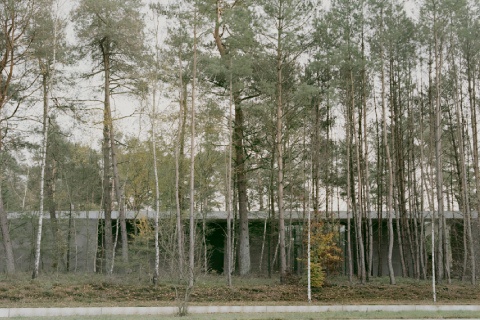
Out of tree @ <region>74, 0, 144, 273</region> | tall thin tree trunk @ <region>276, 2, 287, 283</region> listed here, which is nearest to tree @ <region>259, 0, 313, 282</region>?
tall thin tree trunk @ <region>276, 2, 287, 283</region>

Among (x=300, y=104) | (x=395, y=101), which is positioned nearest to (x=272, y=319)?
(x=300, y=104)

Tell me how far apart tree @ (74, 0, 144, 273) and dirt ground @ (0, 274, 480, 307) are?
3426 millimetres

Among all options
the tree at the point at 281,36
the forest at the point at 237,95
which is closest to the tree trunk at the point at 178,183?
the forest at the point at 237,95

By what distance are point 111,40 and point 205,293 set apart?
1173 centimetres

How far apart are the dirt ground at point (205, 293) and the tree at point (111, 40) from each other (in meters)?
3.43

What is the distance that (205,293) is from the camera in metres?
18.2

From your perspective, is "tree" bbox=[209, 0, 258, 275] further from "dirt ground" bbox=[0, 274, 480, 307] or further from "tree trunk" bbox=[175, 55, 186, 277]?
"dirt ground" bbox=[0, 274, 480, 307]

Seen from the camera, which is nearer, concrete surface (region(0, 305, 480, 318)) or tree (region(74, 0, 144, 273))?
concrete surface (region(0, 305, 480, 318))

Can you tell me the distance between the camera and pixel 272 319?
12.0 meters

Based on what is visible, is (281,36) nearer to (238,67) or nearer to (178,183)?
(238,67)

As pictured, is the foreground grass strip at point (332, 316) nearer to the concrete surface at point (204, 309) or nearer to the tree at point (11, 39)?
the concrete surface at point (204, 309)

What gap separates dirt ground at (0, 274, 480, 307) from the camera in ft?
52.4

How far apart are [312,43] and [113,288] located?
12825 millimetres

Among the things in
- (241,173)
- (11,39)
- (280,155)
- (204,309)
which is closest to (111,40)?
(11,39)
